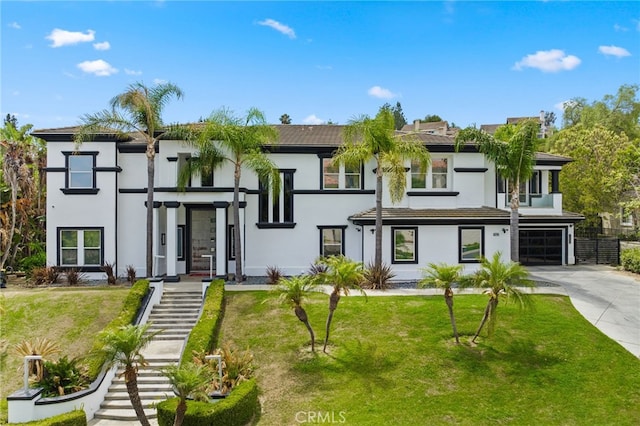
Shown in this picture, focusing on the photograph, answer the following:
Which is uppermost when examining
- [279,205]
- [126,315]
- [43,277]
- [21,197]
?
[21,197]

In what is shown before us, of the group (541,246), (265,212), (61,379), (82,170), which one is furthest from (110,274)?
(541,246)

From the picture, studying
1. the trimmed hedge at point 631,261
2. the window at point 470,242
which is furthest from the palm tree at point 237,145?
the trimmed hedge at point 631,261

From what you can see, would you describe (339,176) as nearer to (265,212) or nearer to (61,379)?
(265,212)

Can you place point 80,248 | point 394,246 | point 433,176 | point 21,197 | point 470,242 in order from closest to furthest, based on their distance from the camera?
point 394,246, point 470,242, point 80,248, point 433,176, point 21,197

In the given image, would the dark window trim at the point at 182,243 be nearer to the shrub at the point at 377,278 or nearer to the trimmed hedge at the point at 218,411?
the shrub at the point at 377,278

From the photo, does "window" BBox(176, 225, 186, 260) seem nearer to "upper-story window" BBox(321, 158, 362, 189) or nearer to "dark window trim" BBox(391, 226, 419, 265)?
"upper-story window" BBox(321, 158, 362, 189)

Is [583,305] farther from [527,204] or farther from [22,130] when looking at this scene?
[22,130]

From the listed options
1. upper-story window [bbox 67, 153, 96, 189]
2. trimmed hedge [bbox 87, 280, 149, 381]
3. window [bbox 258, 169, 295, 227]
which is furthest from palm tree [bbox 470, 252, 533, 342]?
upper-story window [bbox 67, 153, 96, 189]
